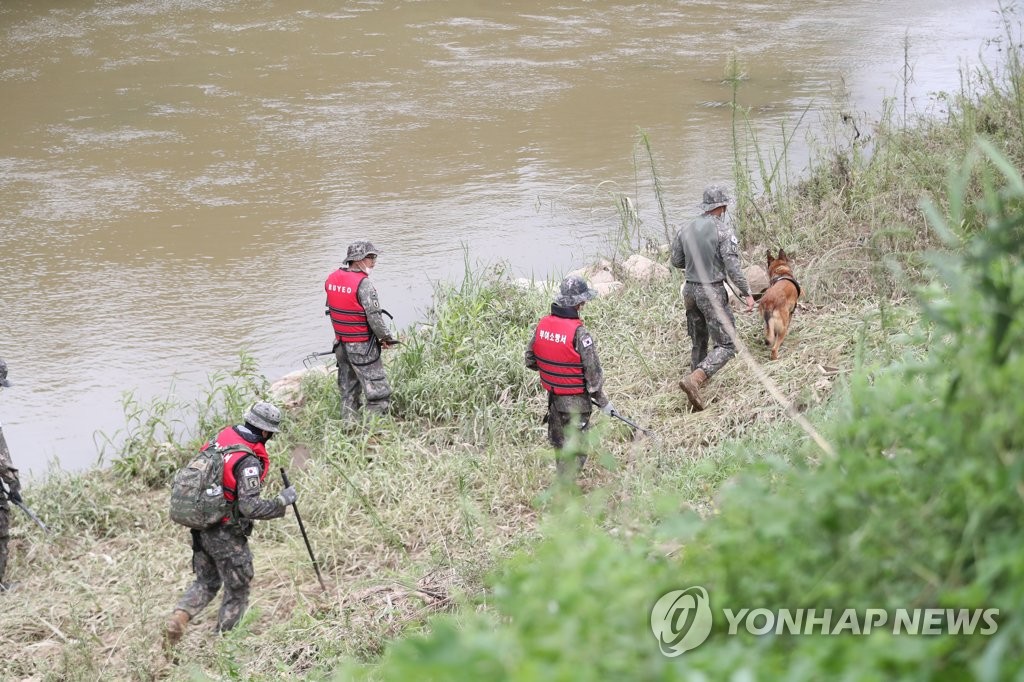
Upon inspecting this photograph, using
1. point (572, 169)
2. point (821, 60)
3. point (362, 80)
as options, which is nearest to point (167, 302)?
point (572, 169)

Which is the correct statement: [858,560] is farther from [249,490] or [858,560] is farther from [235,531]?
[235,531]

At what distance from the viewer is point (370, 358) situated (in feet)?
25.6

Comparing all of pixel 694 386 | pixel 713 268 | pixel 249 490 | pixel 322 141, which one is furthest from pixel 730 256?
pixel 322 141

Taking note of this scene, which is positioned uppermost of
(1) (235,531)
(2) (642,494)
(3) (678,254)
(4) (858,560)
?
(4) (858,560)

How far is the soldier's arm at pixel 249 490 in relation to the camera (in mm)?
5609

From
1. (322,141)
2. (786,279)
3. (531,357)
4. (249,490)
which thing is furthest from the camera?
(322,141)

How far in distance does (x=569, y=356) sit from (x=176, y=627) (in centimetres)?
280

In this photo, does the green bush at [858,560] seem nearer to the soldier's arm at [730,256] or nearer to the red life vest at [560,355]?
the red life vest at [560,355]

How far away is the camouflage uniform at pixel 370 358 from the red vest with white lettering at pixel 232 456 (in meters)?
1.95

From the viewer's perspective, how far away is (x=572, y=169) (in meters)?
12.8

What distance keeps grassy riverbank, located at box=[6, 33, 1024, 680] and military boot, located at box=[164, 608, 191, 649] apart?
102mm

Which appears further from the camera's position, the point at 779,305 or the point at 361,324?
the point at 361,324

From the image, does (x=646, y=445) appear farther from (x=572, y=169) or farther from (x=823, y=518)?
(x=572, y=169)

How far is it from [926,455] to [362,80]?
1539 cm
